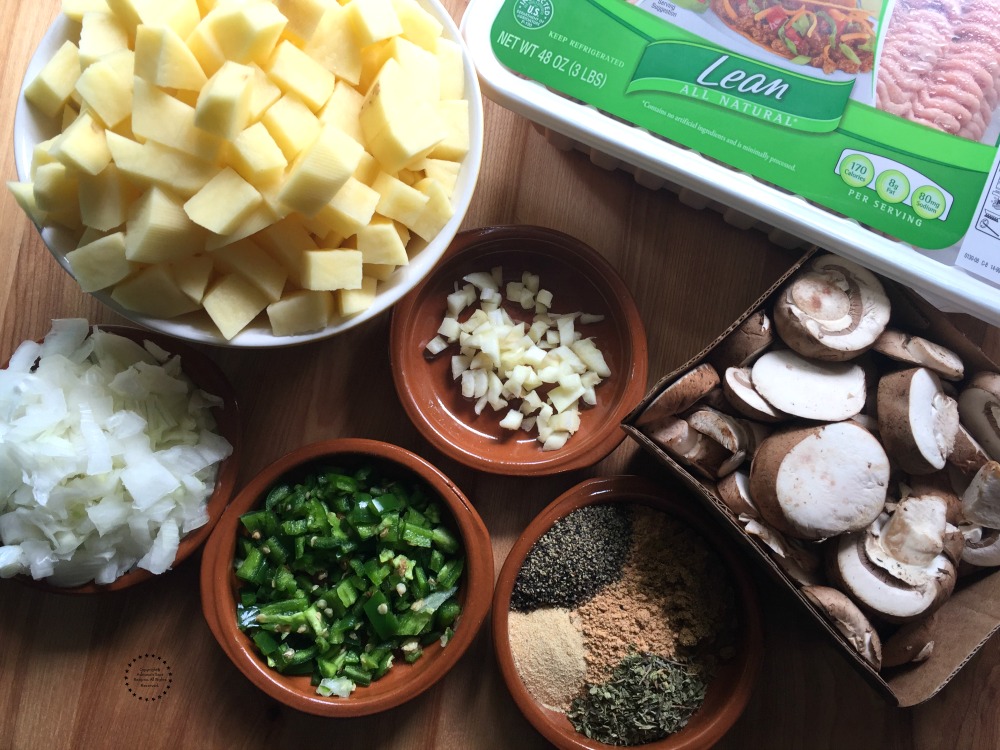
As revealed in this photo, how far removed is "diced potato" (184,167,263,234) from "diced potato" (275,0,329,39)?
0.23 metres

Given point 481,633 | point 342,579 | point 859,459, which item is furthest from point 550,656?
point 859,459

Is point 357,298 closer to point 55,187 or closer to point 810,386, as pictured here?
point 55,187

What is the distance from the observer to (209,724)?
1.39 metres

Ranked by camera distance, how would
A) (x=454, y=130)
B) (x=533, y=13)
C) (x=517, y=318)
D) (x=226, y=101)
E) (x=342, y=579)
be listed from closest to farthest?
1. (x=226, y=101)
2. (x=454, y=130)
3. (x=533, y=13)
4. (x=342, y=579)
5. (x=517, y=318)

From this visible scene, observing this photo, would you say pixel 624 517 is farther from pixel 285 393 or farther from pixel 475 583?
pixel 285 393

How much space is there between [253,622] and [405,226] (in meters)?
0.74

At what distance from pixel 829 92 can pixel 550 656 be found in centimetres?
108

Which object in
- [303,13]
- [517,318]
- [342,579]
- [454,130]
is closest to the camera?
[303,13]

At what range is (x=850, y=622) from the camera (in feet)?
3.86

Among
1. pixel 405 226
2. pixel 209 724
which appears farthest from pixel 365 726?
pixel 405 226

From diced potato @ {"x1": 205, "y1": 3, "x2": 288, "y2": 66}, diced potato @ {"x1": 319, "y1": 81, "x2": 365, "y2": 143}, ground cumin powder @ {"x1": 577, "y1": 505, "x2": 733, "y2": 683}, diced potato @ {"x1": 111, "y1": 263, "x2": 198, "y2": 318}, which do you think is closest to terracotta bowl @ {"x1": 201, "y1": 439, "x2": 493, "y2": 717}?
ground cumin powder @ {"x1": 577, "y1": 505, "x2": 733, "y2": 683}

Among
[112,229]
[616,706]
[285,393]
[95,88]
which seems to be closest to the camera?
[95,88]

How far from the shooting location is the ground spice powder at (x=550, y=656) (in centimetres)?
135

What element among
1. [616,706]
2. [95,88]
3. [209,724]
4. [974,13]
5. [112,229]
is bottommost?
[209,724]
